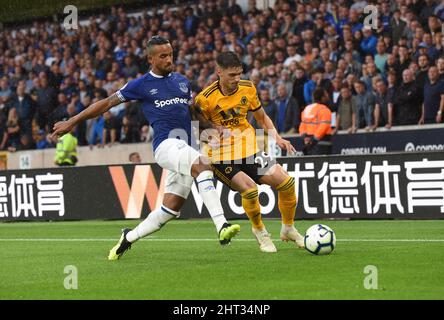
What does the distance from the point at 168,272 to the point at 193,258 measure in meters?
1.30

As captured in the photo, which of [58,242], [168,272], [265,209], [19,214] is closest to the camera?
[168,272]

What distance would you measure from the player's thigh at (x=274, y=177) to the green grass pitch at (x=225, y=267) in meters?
0.73

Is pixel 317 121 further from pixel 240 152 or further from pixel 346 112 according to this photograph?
pixel 240 152

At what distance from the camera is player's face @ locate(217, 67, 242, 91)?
388 inches

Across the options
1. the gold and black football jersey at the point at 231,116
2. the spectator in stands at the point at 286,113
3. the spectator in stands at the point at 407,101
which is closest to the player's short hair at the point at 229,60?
the gold and black football jersey at the point at 231,116

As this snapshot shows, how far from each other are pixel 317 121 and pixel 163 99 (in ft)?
27.8

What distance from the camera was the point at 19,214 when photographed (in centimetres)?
1944

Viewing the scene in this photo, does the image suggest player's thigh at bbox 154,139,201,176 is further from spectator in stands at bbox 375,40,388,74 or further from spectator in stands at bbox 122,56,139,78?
spectator in stands at bbox 122,56,139,78

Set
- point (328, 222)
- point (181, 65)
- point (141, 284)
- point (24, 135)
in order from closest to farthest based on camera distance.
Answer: point (141, 284)
point (328, 222)
point (181, 65)
point (24, 135)

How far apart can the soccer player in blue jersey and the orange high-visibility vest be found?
26.7ft

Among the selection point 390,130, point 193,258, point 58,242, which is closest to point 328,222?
point 390,130

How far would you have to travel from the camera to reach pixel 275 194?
16.4 m

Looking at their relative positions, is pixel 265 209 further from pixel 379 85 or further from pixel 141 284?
pixel 141 284

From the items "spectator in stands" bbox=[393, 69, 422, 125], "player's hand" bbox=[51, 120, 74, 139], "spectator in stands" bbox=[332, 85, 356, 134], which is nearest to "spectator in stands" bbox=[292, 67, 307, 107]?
"spectator in stands" bbox=[332, 85, 356, 134]
